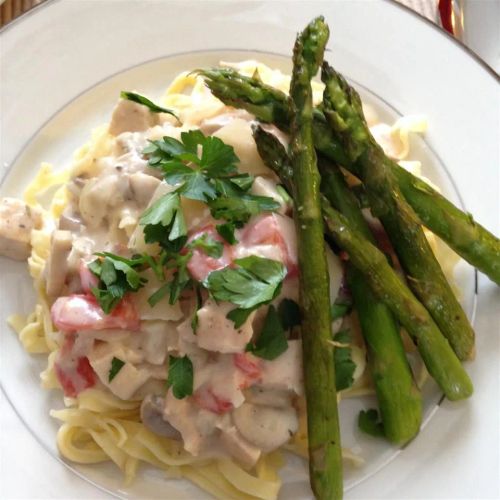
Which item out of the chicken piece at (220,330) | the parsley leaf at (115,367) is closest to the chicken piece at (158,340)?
the parsley leaf at (115,367)

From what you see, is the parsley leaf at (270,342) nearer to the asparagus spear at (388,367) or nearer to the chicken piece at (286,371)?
the chicken piece at (286,371)

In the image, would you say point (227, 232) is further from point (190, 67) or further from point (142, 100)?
point (190, 67)

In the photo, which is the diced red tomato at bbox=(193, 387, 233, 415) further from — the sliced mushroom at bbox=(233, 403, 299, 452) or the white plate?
the white plate

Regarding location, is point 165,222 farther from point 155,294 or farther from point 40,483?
point 40,483

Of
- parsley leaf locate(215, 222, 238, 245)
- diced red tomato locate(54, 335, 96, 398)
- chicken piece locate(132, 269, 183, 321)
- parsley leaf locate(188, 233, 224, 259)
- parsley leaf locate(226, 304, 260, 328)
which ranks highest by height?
parsley leaf locate(215, 222, 238, 245)

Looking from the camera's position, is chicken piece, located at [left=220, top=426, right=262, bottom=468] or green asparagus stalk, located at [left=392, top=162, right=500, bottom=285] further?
green asparagus stalk, located at [left=392, top=162, right=500, bottom=285]

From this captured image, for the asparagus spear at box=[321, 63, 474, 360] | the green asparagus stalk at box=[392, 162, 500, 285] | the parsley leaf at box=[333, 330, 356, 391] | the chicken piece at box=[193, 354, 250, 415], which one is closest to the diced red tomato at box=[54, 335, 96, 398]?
the chicken piece at box=[193, 354, 250, 415]

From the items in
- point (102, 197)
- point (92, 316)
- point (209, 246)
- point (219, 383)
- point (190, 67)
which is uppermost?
point (190, 67)

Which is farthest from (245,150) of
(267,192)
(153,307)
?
(153,307)
